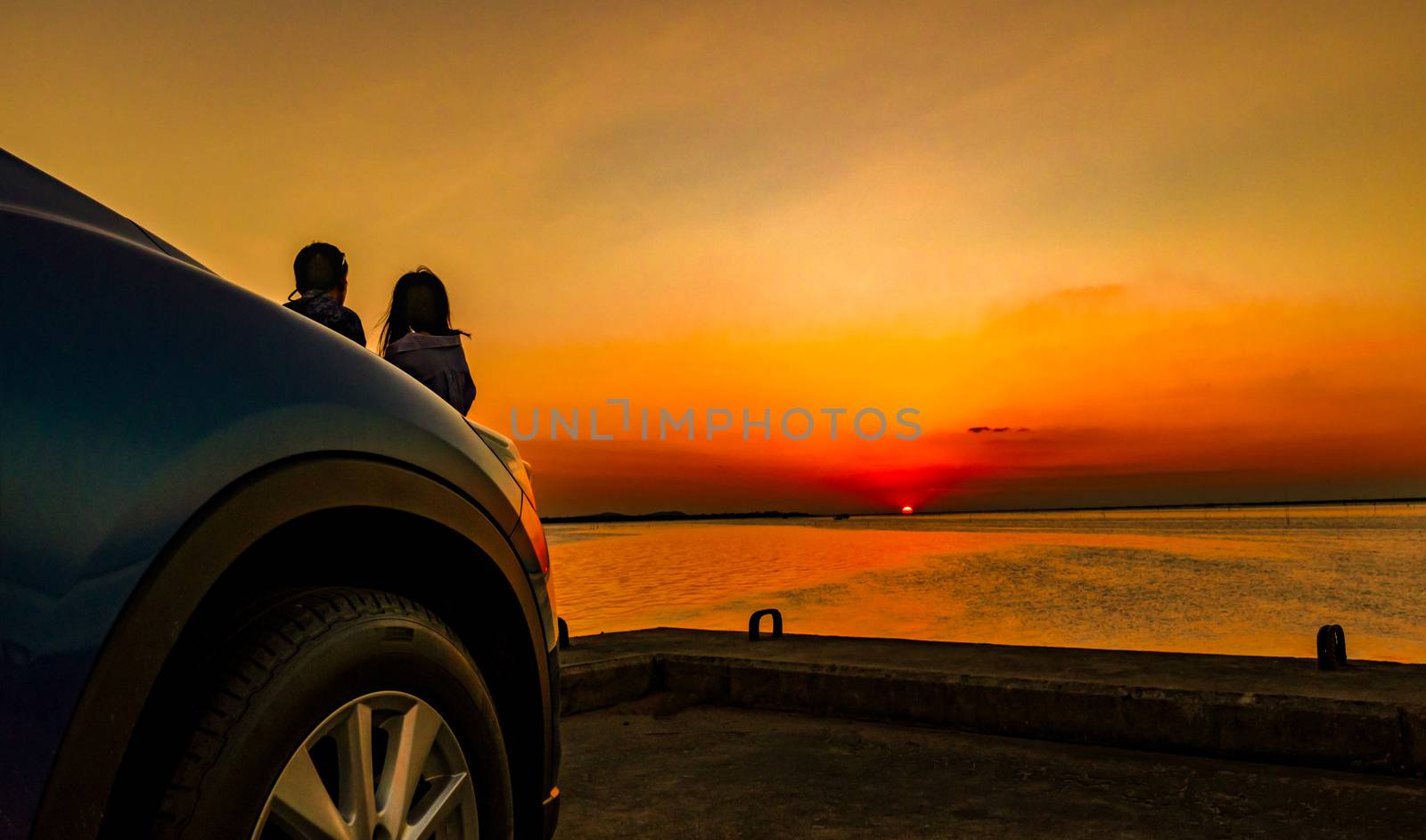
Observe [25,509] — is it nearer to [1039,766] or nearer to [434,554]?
[434,554]

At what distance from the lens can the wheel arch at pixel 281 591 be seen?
3.81 ft

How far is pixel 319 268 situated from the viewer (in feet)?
11.0

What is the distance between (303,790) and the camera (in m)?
1.40

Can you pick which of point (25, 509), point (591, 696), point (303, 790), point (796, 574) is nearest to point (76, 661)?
point (25, 509)

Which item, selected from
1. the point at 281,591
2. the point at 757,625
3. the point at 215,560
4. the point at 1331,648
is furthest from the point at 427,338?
the point at 1331,648

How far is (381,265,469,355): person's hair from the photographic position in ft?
11.6

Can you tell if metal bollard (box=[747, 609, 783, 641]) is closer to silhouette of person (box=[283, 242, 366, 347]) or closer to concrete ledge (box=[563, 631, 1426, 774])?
concrete ledge (box=[563, 631, 1426, 774])

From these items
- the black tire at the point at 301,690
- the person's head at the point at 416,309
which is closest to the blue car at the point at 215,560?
the black tire at the point at 301,690

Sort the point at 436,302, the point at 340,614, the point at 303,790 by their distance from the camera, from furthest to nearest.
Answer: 1. the point at 436,302
2. the point at 340,614
3. the point at 303,790

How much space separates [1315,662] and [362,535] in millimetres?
5416

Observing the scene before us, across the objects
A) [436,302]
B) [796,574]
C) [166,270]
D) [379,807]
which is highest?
[436,302]

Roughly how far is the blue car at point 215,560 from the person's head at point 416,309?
1751mm

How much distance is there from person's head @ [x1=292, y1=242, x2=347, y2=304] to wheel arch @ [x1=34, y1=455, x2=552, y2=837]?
5.96ft

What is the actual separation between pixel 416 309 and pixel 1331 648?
5113mm
